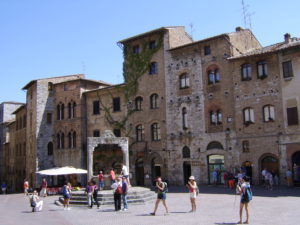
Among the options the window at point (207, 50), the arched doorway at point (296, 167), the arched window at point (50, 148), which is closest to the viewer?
the arched doorway at point (296, 167)

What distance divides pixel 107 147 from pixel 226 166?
12.7 metres

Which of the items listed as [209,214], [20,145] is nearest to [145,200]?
[209,214]

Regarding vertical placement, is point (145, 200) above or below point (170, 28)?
below

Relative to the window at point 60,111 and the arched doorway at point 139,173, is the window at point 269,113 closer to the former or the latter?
the arched doorway at point 139,173

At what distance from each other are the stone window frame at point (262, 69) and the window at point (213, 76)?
3523mm

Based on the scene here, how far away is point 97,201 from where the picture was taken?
63.2 ft

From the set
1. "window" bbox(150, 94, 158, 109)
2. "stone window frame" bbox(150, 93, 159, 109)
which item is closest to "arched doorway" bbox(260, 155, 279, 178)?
"stone window frame" bbox(150, 93, 159, 109)

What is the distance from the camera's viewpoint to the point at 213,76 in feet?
102

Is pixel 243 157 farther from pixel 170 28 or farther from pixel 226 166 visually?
pixel 170 28

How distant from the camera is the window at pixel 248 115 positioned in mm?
28597

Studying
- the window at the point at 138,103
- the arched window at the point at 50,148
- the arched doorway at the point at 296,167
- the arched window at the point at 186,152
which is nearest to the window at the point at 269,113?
the arched doorway at the point at 296,167

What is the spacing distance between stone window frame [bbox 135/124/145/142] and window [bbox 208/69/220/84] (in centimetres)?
824

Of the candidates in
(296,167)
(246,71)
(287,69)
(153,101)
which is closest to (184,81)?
(153,101)

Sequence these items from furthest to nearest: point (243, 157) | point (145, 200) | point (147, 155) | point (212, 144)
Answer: point (147, 155)
point (212, 144)
point (243, 157)
point (145, 200)
